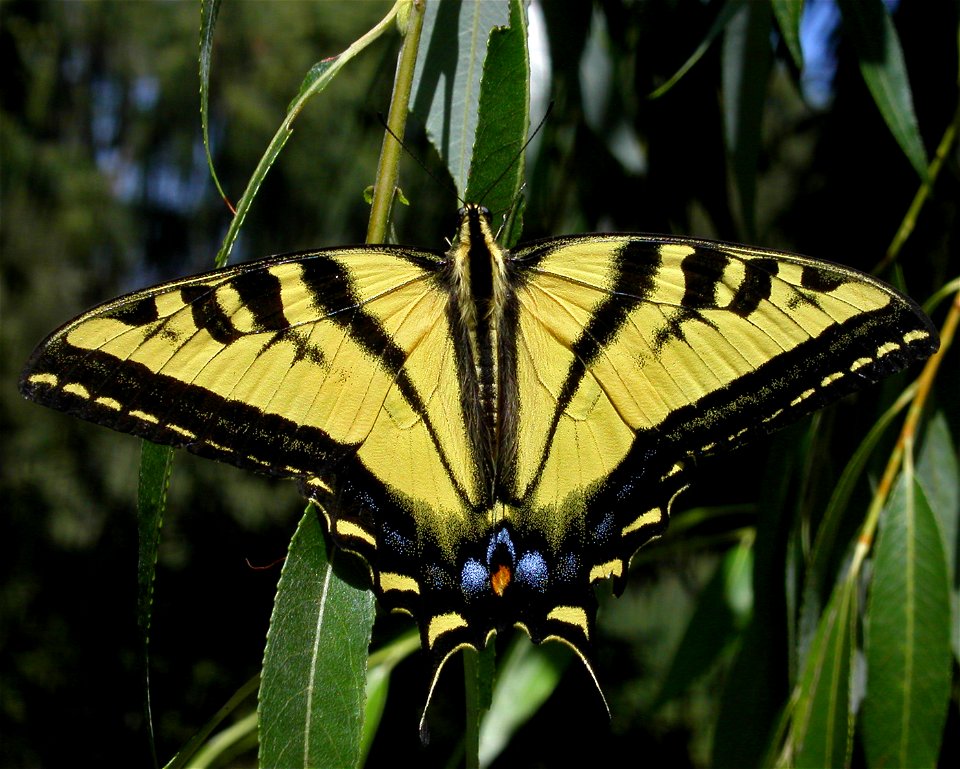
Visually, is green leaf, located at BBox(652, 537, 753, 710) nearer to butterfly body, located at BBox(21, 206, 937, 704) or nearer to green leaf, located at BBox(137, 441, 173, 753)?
butterfly body, located at BBox(21, 206, 937, 704)

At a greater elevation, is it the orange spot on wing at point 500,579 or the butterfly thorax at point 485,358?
the butterfly thorax at point 485,358

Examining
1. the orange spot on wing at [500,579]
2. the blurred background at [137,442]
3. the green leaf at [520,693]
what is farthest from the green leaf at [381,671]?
the blurred background at [137,442]

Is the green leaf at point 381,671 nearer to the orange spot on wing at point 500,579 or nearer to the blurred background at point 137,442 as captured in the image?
the orange spot on wing at point 500,579

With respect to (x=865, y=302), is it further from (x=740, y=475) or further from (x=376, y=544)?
(x=740, y=475)

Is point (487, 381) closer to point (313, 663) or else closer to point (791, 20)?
point (313, 663)

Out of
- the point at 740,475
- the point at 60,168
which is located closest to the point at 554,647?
the point at 740,475

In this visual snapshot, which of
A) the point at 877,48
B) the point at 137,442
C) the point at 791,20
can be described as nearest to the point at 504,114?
the point at 791,20

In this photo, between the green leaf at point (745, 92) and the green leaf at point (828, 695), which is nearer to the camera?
the green leaf at point (828, 695)
